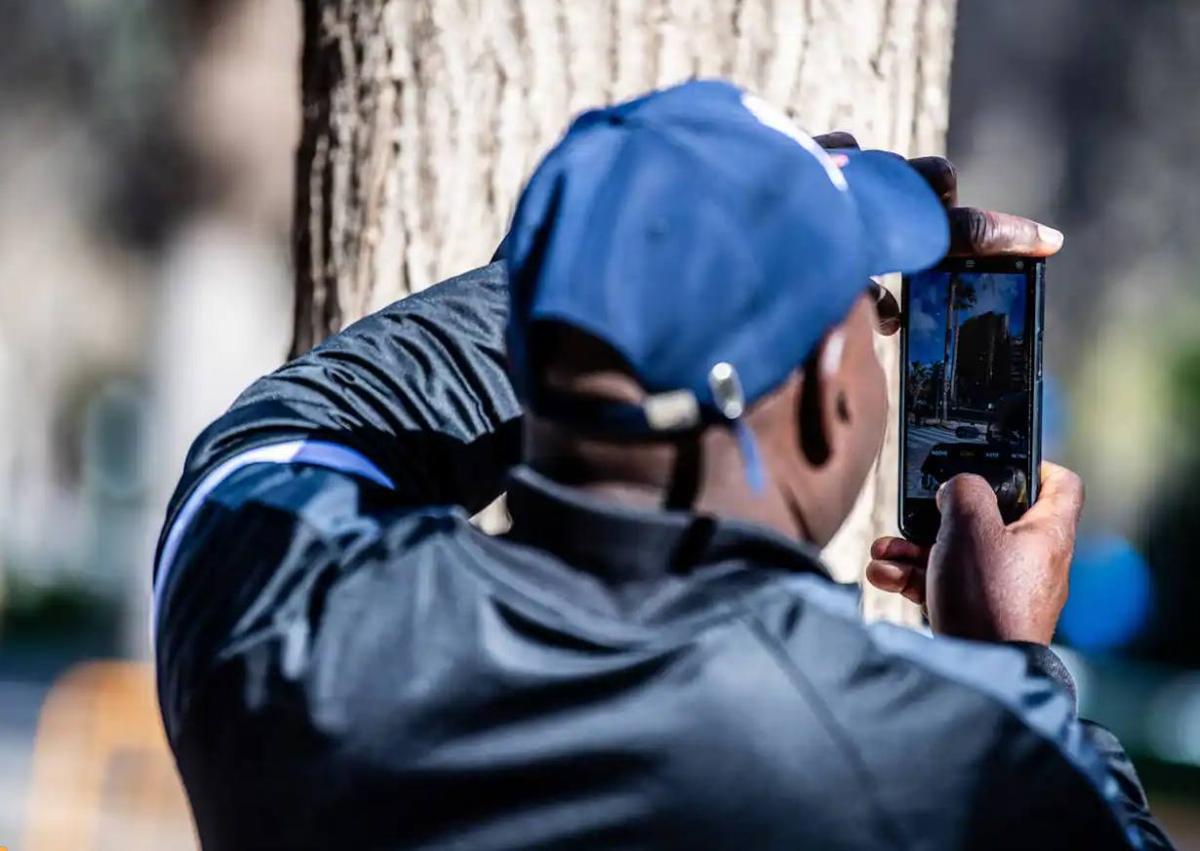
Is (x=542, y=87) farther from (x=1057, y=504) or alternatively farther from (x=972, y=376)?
(x=1057, y=504)

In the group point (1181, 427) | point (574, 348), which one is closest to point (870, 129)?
point (574, 348)

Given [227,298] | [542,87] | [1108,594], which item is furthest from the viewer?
[227,298]

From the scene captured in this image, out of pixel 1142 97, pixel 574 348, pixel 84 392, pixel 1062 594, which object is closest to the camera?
pixel 574 348

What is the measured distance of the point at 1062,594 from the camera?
1.68 m

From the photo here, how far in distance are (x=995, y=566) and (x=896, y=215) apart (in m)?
0.39

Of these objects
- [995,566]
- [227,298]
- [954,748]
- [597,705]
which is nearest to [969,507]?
[995,566]

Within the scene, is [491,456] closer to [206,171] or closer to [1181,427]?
[1181,427]

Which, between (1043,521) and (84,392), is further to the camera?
(84,392)

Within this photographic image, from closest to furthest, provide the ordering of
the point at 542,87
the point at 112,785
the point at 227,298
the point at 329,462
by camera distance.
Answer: the point at 329,462 → the point at 542,87 → the point at 112,785 → the point at 227,298

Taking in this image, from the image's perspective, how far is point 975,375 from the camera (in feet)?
6.17

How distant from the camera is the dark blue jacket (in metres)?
1.30

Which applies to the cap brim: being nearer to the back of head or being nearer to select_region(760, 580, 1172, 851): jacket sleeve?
the back of head

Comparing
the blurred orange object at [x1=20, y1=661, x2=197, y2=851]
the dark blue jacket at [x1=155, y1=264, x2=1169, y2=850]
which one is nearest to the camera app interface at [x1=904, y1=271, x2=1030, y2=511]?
the dark blue jacket at [x1=155, y1=264, x2=1169, y2=850]

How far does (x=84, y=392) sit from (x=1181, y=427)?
962cm
